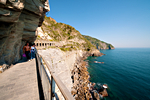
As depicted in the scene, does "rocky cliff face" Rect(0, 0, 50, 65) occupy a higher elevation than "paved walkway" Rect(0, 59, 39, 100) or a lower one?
higher

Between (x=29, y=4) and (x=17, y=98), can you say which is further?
(x=29, y=4)

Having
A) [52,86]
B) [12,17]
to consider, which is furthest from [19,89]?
[12,17]

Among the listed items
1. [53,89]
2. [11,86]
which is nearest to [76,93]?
[11,86]

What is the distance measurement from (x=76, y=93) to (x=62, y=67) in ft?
25.8

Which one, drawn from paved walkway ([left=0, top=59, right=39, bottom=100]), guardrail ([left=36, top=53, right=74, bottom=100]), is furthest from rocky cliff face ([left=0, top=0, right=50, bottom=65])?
guardrail ([left=36, top=53, right=74, bottom=100])

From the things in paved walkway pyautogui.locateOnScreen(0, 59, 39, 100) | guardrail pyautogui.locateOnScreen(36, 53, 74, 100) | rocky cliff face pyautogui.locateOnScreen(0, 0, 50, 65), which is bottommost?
paved walkway pyautogui.locateOnScreen(0, 59, 39, 100)

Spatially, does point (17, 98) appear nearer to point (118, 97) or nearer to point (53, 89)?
point (53, 89)

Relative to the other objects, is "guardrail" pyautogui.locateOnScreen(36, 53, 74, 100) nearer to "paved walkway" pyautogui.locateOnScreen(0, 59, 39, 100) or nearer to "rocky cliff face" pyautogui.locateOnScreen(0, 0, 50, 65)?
"paved walkway" pyautogui.locateOnScreen(0, 59, 39, 100)

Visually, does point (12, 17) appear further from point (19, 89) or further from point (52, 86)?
point (52, 86)

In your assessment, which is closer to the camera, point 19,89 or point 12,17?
point 19,89

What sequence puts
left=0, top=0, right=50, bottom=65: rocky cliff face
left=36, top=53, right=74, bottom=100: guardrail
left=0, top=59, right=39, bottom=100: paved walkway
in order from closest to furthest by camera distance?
left=36, top=53, right=74, bottom=100: guardrail, left=0, top=59, right=39, bottom=100: paved walkway, left=0, top=0, right=50, bottom=65: rocky cliff face

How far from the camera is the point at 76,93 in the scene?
616 inches

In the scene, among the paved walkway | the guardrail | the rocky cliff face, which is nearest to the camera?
the guardrail

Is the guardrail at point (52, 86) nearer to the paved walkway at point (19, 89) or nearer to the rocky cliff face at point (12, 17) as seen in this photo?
the paved walkway at point (19, 89)
